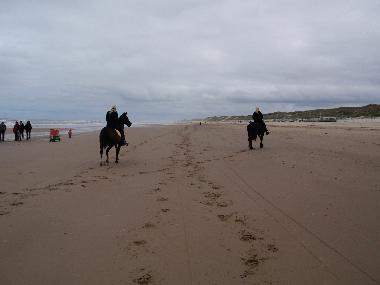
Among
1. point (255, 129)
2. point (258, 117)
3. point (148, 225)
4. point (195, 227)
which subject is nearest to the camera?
point (195, 227)

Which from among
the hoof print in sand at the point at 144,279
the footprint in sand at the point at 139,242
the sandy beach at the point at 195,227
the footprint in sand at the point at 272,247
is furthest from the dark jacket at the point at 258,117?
the hoof print in sand at the point at 144,279

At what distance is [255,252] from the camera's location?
502 cm

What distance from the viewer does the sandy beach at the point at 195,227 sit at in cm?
443

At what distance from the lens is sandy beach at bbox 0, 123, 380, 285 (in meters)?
4.43

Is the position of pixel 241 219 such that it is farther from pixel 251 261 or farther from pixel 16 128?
pixel 16 128

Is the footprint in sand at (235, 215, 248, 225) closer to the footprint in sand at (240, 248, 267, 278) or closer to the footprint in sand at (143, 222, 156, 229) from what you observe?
the footprint in sand at (240, 248, 267, 278)

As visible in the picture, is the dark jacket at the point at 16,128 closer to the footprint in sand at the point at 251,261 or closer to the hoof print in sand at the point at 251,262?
the footprint in sand at the point at 251,261

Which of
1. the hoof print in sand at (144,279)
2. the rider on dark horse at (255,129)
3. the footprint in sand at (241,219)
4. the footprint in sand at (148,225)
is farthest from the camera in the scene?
the rider on dark horse at (255,129)

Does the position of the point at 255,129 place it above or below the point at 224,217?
above

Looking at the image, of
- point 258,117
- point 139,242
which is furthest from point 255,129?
point 139,242

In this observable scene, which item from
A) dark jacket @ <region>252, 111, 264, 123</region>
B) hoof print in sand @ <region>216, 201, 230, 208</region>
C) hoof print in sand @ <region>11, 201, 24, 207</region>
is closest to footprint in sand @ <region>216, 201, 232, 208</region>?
hoof print in sand @ <region>216, 201, 230, 208</region>

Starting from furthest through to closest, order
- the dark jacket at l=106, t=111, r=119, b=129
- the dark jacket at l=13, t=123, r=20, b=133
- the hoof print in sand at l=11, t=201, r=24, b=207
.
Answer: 1. the dark jacket at l=13, t=123, r=20, b=133
2. the dark jacket at l=106, t=111, r=119, b=129
3. the hoof print in sand at l=11, t=201, r=24, b=207

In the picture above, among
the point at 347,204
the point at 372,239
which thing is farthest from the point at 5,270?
the point at 347,204

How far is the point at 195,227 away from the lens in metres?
6.09
